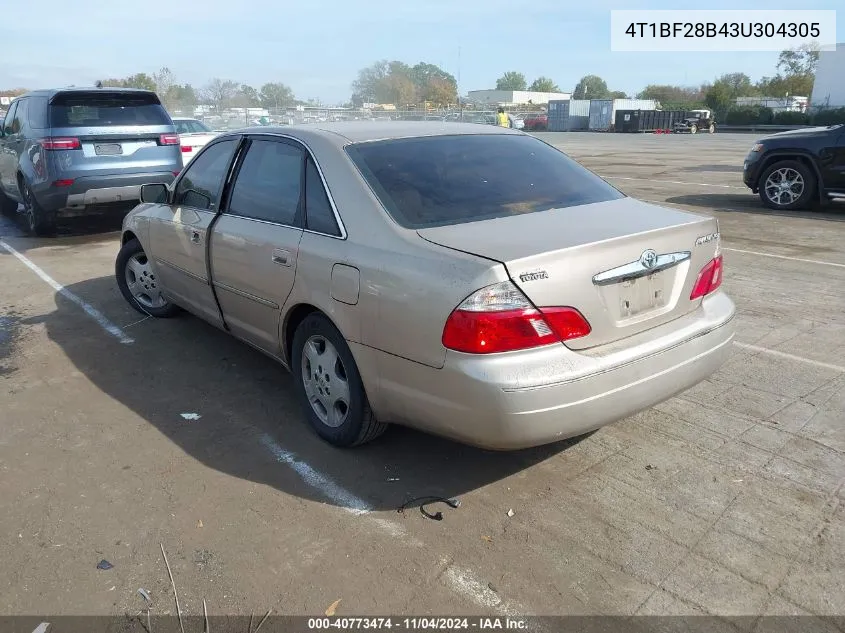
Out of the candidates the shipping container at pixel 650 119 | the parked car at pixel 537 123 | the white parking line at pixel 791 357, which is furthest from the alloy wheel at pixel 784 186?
the parked car at pixel 537 123

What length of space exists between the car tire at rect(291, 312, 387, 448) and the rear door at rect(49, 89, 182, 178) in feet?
22.0

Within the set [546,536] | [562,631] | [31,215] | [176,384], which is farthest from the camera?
[31,215]

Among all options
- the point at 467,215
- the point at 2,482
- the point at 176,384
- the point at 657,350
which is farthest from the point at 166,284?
the point at 657,350

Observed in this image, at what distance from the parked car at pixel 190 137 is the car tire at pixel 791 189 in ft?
30.6

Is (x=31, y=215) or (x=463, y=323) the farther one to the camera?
(x=31, y=215)

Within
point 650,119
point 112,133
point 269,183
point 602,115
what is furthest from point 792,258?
point 602,115

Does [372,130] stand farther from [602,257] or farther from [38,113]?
[38,113]

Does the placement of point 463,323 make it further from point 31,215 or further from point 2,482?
point 31,215

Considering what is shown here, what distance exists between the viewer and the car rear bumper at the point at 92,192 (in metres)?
8.90

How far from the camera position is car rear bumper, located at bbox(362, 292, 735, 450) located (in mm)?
2717

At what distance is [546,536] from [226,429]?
1952 millimetres

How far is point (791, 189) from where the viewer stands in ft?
36.2

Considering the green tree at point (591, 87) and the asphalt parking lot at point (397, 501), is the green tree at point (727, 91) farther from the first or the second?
the asphalt parking lot at point (397, 501)

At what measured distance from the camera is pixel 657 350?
3.03 metres
